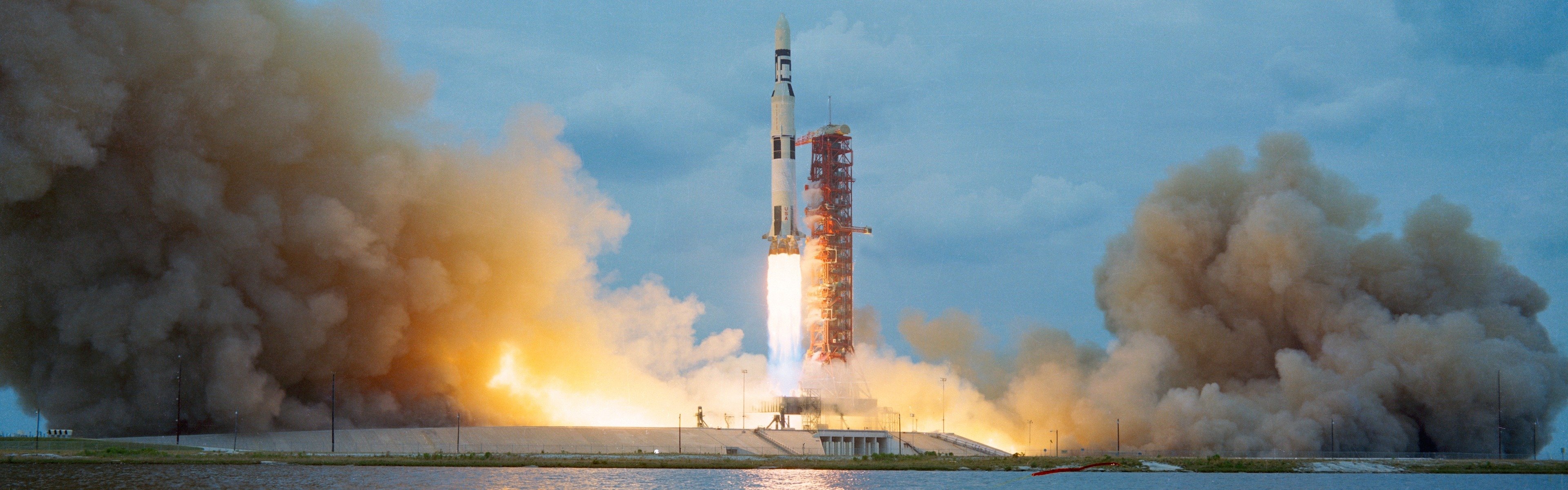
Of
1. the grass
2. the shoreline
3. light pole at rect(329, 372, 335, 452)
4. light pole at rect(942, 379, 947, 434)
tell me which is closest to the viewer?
the grass

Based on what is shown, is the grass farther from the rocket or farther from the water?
the rocket

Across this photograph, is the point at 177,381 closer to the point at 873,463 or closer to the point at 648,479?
the point at 648,479

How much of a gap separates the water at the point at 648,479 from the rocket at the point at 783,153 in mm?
13536

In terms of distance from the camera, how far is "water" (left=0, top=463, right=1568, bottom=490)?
5400 centimetres

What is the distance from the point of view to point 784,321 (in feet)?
269

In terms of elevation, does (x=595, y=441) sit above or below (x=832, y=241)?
below

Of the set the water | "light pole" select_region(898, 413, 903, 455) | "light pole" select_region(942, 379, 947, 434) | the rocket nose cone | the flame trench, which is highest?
the rocket nose cone

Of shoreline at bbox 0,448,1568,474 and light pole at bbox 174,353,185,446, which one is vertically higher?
light pole at bbox 174,353,185,446

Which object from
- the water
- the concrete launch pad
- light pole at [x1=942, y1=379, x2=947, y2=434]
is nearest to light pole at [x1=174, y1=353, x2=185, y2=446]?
the concrete launch pad

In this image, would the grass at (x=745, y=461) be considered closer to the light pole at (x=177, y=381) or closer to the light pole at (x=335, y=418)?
the light pole at (x=335, y=418)

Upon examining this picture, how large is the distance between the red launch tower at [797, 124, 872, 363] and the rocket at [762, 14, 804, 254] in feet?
12.4

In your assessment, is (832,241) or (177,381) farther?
(832,241)

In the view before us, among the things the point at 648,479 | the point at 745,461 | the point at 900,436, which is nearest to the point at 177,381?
the point at 648,479

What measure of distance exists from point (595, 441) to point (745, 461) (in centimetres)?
726
